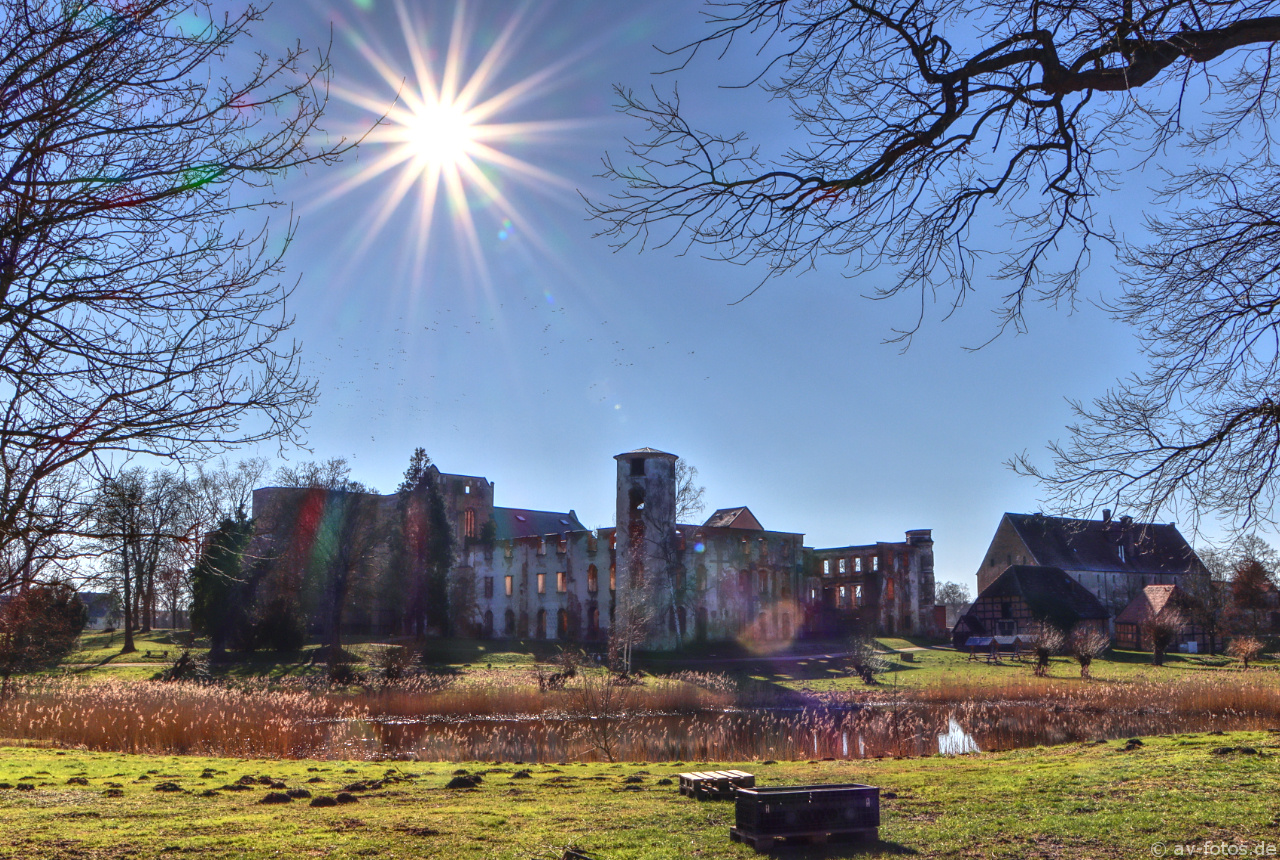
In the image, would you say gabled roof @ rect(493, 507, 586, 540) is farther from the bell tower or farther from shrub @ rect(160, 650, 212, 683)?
shrub @ rect(160, 650, 212, 683)

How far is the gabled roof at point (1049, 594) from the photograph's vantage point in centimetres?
5038

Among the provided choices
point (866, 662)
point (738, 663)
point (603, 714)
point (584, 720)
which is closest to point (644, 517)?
point (738, 663)

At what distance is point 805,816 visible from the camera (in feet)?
24.2

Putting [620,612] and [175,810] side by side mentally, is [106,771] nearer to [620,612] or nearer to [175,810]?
[175,810]

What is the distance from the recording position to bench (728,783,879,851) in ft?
23.8

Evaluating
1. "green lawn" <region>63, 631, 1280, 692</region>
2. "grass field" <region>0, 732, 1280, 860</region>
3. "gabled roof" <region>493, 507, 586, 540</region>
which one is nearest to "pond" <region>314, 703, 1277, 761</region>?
"grass field" <region>0, 732, 1280, 860</region>

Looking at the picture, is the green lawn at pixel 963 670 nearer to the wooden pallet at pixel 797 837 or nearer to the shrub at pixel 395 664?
the shrub at pixel 395 664

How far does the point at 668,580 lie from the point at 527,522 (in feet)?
117

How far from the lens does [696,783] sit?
32.3 ft

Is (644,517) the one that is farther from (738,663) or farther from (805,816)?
(805,816)

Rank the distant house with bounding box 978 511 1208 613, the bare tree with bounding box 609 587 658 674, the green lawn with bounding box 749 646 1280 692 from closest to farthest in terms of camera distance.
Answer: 1. the green lawn with bounding box 749 646 1280 692
2. the bare tree with bounding box 609 587 658 674
3. the distant house with bounding box 978 511 1208 613

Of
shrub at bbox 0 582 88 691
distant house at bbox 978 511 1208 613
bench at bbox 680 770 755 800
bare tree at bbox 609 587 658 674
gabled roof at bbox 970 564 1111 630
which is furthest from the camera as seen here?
distant house at bbox 978 511 1208 613

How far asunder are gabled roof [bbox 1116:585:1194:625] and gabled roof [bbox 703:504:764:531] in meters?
20.8

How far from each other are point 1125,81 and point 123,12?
5.82 metres
